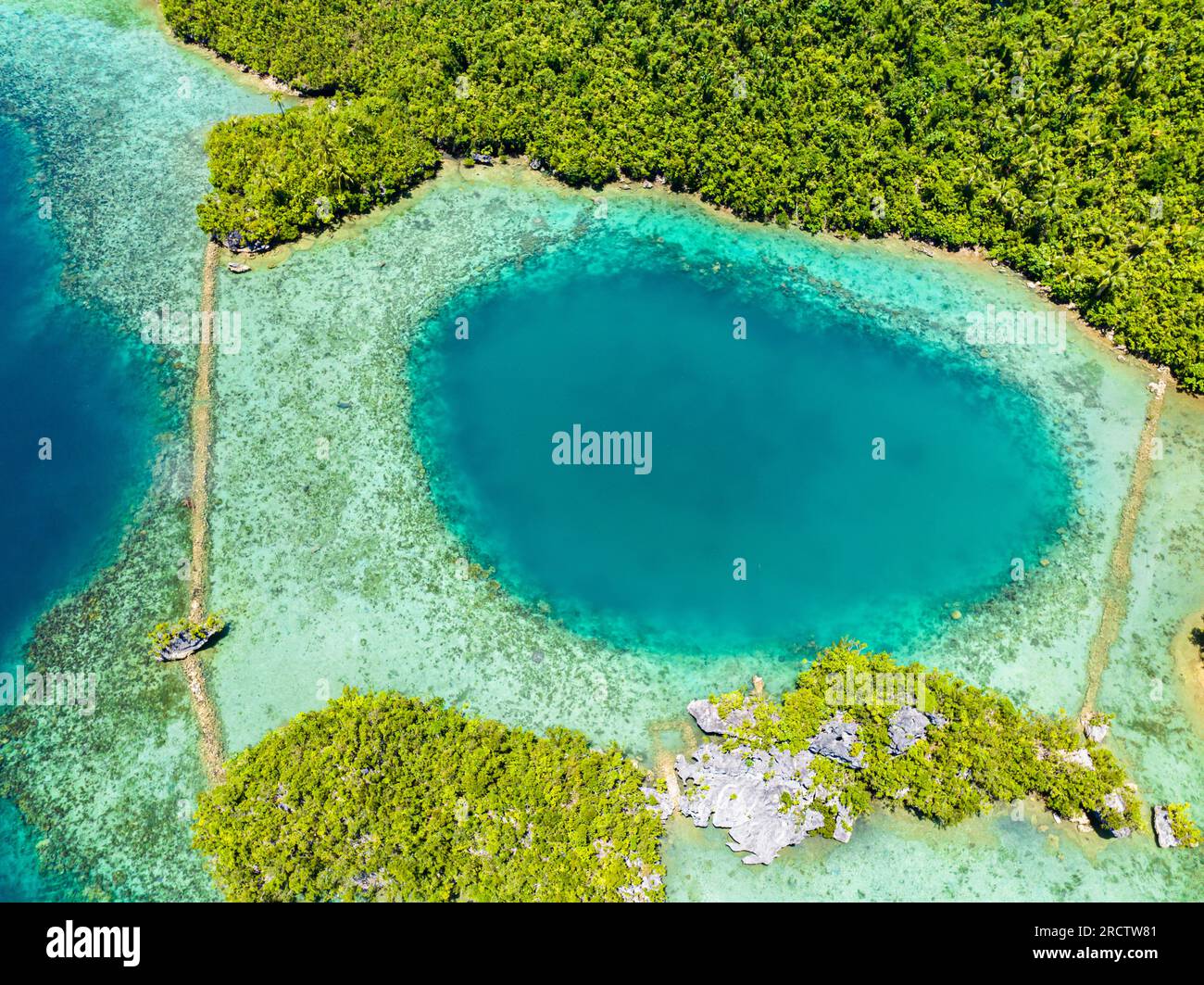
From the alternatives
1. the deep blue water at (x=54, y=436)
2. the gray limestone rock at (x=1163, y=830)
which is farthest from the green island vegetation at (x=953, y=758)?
the deep blue water at (x=54, y=436)

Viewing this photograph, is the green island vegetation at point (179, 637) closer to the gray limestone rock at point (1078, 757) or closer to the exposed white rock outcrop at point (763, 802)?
the exposed white rock outcrop at point (763, 802)

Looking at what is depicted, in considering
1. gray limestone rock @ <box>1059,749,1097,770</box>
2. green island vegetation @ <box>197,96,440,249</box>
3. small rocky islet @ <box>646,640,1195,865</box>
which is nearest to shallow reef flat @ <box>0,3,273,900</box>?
green island vegetation @ <box>197,96,440,249</box>

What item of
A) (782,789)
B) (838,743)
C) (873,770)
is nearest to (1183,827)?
(873,770)

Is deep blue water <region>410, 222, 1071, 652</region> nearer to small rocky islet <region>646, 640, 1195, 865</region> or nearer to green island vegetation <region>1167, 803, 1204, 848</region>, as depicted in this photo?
small rocky islet <region>646, 640, 1195, 865</region>

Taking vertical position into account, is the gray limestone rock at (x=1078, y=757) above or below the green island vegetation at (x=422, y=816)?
above

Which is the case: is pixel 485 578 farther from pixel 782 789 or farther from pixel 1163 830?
pixel 1163 830

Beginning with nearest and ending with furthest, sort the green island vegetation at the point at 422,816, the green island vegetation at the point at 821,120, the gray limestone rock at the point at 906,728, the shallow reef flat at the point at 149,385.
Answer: the green island vegetation at the point at 422,816, the shallow reef flat at the point at 149,385, the gray limestone rock at the point at 906,728, the green island vegetation at the point at 821,120
